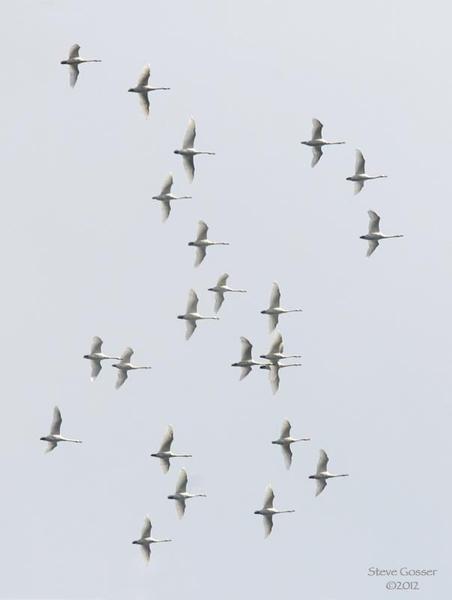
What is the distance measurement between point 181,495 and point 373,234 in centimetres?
1855

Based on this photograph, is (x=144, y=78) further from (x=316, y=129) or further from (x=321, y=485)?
(x=321, y=485)

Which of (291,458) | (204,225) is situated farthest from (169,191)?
(291,458)

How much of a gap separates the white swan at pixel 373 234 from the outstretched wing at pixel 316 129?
577 centimetres

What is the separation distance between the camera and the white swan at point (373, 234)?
18250cm

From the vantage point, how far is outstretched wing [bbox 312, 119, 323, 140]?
594 feet

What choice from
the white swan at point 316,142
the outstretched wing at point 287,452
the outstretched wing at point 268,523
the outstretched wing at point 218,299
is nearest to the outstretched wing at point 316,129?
the white swan at point 316,142

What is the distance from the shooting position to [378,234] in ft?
600

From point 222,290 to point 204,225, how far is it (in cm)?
409

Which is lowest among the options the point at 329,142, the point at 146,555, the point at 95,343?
the point at 146,555

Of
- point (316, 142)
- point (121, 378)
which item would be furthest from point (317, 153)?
point (121, 378)

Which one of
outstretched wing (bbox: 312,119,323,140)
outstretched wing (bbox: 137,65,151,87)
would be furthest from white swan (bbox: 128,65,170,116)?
outstretched wing (bbox: 312,119,323,140)

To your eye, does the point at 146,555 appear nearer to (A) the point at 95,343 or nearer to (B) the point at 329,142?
(A) the point at 95,343

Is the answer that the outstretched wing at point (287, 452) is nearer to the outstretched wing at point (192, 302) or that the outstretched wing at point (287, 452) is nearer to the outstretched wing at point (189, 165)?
the outstretched wing at point (192, 302)

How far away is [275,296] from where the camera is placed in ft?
605
